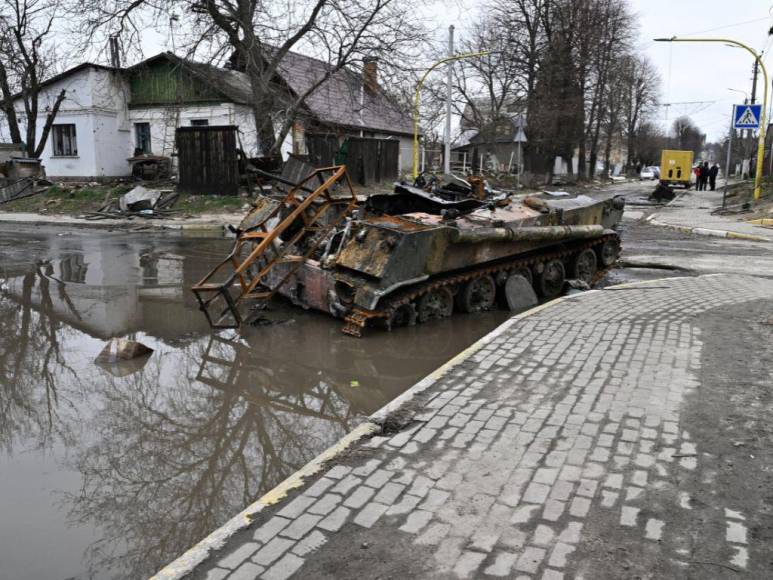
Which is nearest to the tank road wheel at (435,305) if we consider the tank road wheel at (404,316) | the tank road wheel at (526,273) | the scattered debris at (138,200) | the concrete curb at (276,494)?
the tank road wheel at (404,316)

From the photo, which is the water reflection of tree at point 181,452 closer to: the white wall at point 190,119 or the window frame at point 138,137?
the white wall at point 190,119

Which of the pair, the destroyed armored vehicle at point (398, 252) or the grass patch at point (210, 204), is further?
the grass patch at point (210, 204)

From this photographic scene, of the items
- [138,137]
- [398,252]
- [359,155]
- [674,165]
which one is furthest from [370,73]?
[674,165]

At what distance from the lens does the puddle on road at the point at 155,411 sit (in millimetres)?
3672

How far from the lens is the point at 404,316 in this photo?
26.2 ft

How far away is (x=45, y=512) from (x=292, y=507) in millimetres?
1575

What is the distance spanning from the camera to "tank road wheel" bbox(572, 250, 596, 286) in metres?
10.9

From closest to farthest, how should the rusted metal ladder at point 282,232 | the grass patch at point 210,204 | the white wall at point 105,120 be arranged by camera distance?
the rusted metal ladder at point 282,232 < the grass patch at point 210,204 < the white wall at point 105,120

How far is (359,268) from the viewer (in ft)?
24.9

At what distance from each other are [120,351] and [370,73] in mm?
16833

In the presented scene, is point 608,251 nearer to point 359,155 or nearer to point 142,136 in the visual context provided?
point 359,155

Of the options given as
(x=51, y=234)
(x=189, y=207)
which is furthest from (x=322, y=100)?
(x=51, y=234)

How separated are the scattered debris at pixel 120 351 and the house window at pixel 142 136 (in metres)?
24.6

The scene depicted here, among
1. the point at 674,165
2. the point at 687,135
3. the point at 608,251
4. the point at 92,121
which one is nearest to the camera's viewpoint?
the point at 608,251
